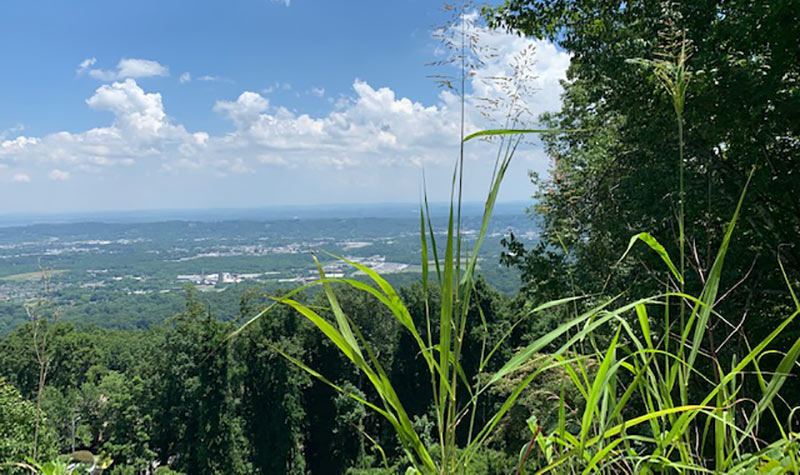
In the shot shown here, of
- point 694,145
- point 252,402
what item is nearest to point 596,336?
point 694,145

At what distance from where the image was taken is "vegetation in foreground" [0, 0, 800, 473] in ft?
2.56

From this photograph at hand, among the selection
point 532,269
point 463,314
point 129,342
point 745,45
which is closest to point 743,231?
point 745,45

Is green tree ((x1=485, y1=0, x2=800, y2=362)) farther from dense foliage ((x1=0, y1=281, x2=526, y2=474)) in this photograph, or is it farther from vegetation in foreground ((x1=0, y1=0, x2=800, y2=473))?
dense foliage ((x1=0, y1=281, x2=526, y2=474))

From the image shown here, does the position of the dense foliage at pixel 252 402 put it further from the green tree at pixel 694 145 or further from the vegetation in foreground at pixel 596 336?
the green tree at pixel 694 145

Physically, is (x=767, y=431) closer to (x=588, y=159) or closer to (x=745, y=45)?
(x=745, y=45)

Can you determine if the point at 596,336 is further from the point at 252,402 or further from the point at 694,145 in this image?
the point at 252,402

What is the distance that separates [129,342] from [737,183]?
40508mm

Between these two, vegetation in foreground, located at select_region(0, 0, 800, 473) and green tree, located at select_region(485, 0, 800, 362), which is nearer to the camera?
vegetation in foreground, located at select_region(0, 0, 800, 473)

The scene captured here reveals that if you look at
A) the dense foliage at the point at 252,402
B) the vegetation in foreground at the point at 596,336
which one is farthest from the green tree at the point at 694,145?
the dense foliage at the point at 252,402

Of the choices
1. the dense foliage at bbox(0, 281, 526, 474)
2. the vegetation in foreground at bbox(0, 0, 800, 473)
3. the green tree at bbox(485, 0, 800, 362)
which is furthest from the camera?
the dense foliage at bbox(0, 281, 526, 474)

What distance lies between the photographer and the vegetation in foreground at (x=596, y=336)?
2.56 feet

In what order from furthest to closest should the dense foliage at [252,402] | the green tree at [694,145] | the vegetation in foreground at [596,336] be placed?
1. the dense foliage at [252,402]
2. the green tree at [694,145]
3. the vegetation in foreground at [596,336]

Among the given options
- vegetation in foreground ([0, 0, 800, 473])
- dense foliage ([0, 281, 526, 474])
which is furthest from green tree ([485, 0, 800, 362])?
dense foliage ([0, 281, 526, 474])

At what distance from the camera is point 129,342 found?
35.8 m
